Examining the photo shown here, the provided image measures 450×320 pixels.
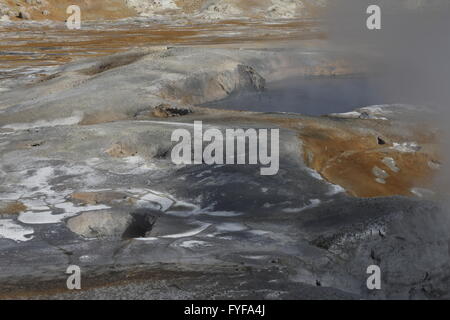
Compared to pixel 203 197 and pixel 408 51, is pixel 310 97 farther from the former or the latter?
pixel 203 197

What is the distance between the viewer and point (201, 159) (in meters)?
10.8

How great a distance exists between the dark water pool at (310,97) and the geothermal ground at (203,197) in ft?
0.47

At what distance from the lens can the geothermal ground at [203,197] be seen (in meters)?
6.48

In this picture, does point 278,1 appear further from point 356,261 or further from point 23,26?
point 356,261

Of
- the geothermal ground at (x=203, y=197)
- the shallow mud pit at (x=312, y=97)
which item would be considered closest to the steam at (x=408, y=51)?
the shallow mud pit at (x=312, y=97)

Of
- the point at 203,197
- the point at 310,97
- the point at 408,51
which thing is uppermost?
the point at 408,51

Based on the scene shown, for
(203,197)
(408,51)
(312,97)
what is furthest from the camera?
(408,51)

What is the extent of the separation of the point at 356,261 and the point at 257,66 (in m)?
16.1

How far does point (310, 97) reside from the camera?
20.4 m

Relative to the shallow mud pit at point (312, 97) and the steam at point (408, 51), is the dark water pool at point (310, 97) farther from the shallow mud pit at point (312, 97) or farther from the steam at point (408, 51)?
the steam at point (408, 51)

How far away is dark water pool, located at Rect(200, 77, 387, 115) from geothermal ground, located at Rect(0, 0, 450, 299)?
144 millimetres

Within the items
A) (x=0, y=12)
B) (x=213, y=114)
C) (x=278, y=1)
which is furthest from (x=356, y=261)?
(x=278, y=1)

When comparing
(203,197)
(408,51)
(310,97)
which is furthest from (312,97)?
(203,197)

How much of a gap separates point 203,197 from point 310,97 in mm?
12096
